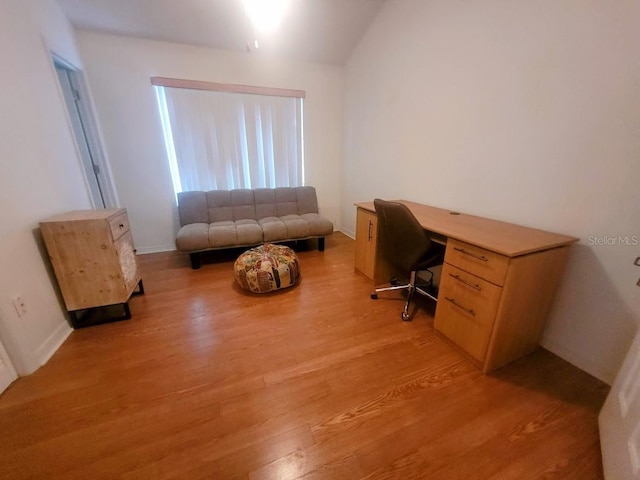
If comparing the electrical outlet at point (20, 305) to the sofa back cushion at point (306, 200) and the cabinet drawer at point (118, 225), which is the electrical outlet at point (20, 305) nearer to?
the cabinet drawer at point (118, 225)

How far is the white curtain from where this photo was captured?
3125mm

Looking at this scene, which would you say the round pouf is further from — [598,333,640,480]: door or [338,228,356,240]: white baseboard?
[598,333,640,480]: door

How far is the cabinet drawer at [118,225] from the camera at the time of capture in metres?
1.84

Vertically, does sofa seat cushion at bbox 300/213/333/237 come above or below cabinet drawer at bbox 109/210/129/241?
below

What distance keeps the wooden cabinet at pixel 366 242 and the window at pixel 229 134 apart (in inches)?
66.2

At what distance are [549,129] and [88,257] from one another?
122 inches

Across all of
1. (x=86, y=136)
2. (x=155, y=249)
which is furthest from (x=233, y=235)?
(x=86, y=136)

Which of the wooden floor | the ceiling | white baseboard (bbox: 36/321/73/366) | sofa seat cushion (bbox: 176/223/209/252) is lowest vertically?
the wooden floor

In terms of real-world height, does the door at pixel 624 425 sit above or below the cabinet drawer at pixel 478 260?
below

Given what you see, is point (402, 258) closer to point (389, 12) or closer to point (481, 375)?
point (481, 375)

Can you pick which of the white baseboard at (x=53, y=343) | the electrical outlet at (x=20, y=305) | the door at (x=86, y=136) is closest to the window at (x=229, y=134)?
the door at (x=86, y=136)

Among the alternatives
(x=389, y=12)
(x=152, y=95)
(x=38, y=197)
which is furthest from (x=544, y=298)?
(x=152, y=95)

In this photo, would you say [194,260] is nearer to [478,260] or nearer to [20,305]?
Result: [20,305]

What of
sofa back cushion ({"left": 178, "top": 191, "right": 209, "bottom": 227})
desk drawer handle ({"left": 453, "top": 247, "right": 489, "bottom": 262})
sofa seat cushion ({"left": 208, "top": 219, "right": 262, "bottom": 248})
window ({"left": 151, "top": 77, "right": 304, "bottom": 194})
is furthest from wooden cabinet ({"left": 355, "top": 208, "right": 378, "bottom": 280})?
sofa back cushion ({"left": 178, "top": 191, "right": 209, "bottom": 227})
